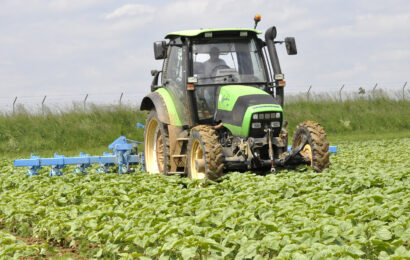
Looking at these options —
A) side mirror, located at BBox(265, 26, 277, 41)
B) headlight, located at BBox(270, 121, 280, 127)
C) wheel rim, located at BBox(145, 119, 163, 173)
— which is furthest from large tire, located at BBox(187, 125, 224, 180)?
wheel rim, located at BBox(145, 119, 163, 173)

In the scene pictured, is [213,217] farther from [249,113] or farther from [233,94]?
[233,94]

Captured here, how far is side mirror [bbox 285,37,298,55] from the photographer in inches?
335

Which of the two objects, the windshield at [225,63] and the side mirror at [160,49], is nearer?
the windshield at [225,63]

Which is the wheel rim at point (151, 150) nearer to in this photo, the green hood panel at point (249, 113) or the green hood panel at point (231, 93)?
the green hood panel at point (231, 93)

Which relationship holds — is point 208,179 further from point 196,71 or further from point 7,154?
point 7,154

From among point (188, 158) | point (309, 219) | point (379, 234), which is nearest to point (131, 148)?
point (188, 158)

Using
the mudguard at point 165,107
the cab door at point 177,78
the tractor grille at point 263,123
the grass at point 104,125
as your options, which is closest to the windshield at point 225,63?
the cab door at point 177,78

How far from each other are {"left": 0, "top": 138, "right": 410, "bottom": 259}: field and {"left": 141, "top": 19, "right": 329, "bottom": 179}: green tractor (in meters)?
0.35

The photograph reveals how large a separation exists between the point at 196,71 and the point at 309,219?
4.01 meters

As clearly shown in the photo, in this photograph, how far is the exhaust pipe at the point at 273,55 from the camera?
8.82 meters

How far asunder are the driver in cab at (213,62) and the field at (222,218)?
169 cm

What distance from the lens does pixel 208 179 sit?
304 inches

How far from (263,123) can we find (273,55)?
137cm

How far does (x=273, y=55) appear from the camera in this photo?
8.90m
